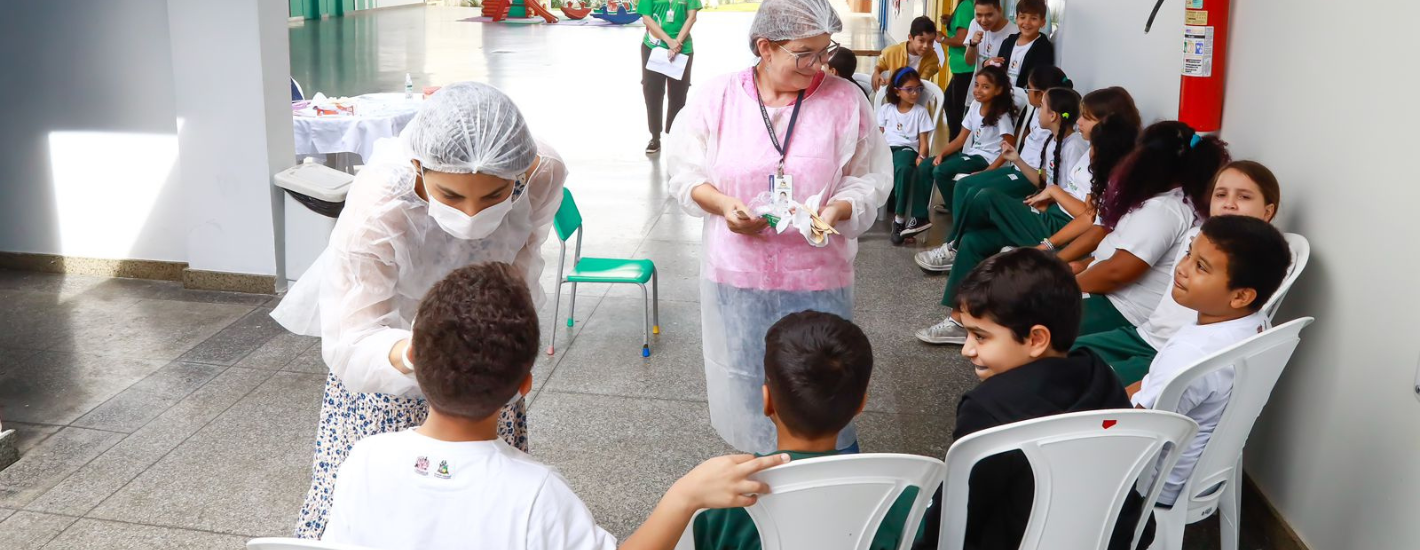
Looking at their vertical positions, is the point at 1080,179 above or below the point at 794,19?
below

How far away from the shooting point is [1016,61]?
6199mm

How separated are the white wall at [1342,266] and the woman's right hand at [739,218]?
1.41 meters

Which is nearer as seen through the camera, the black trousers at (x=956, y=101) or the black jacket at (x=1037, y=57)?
Result: the black jacket at (x=1037, y=57)

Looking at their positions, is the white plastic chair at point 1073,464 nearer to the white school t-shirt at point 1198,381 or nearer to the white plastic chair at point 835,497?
the white plastic chair at point 835,497

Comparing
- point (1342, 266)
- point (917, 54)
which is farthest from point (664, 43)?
point (1342, 266)

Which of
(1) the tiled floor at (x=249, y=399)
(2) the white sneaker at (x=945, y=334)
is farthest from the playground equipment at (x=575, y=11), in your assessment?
(2) the white sneaker at (x=945, y=334)

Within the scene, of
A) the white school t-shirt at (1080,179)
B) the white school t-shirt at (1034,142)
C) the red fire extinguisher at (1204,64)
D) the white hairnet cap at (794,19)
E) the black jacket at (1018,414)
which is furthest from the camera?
the white school t-shirt at (1034,142)

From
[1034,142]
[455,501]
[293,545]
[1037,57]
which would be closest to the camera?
[293,545]

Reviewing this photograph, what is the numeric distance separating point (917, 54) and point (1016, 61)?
67.5 inches

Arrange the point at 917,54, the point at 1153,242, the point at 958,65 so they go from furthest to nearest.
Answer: the point at 917,54 → the point at 958,65 → the point at 1153,242

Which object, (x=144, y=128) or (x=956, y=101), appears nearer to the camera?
(x=144, y=128)

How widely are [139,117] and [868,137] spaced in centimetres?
394

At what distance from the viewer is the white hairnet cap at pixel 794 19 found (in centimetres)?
259

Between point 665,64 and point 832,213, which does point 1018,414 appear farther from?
point 665,64
